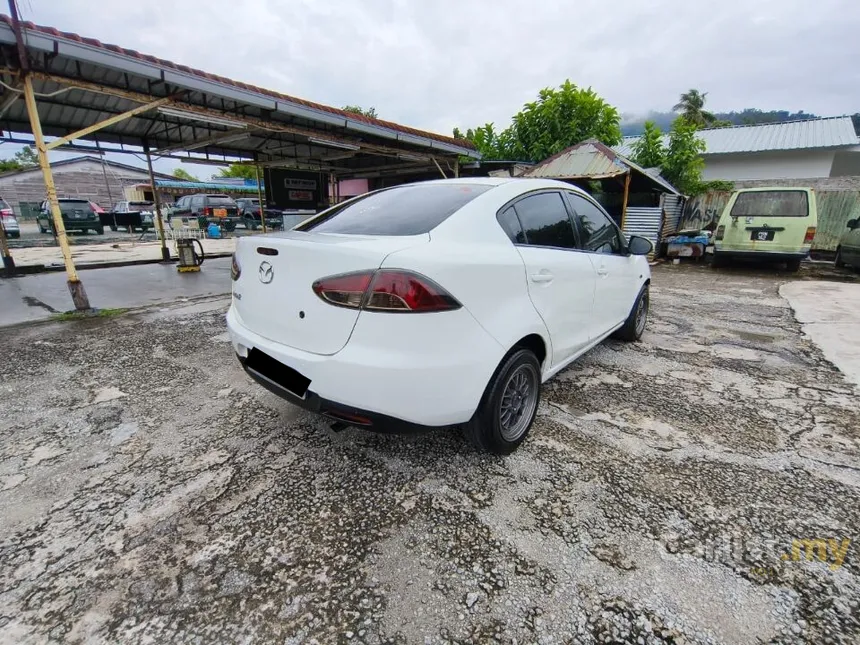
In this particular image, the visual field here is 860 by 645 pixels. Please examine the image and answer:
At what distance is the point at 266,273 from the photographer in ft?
6.88

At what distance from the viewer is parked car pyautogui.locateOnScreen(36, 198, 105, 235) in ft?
55.9

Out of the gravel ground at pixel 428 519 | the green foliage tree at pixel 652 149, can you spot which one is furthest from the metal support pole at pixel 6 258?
the green foliage tree at pixel 652 149

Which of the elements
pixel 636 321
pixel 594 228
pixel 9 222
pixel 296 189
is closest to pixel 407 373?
pixel 594 228

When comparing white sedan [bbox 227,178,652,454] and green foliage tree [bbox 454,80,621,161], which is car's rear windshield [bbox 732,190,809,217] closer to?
green foliage tree [bbox 454,80,621,161]

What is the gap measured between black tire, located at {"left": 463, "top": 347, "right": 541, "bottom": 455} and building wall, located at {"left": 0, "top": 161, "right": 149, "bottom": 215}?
121ft

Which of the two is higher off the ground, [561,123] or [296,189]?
[561,123]

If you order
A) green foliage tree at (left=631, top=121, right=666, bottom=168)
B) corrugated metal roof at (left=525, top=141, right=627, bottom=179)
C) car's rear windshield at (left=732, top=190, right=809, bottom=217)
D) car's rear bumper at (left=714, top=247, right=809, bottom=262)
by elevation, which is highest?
green foliage tree at (left=631, top=121, right=666, bottom=168)

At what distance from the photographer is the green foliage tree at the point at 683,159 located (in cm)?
1351

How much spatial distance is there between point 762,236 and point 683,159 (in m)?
6.40

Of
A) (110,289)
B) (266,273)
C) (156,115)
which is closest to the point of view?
(266,273)

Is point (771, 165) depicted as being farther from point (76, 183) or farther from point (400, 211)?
point (76, 183)

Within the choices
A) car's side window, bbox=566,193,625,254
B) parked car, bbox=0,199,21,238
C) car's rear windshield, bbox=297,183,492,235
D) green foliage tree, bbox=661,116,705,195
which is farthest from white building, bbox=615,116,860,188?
parked car, bbox=0,199,21,238

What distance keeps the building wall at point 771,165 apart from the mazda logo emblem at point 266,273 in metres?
26.0

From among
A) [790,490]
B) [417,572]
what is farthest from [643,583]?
[790,490]
